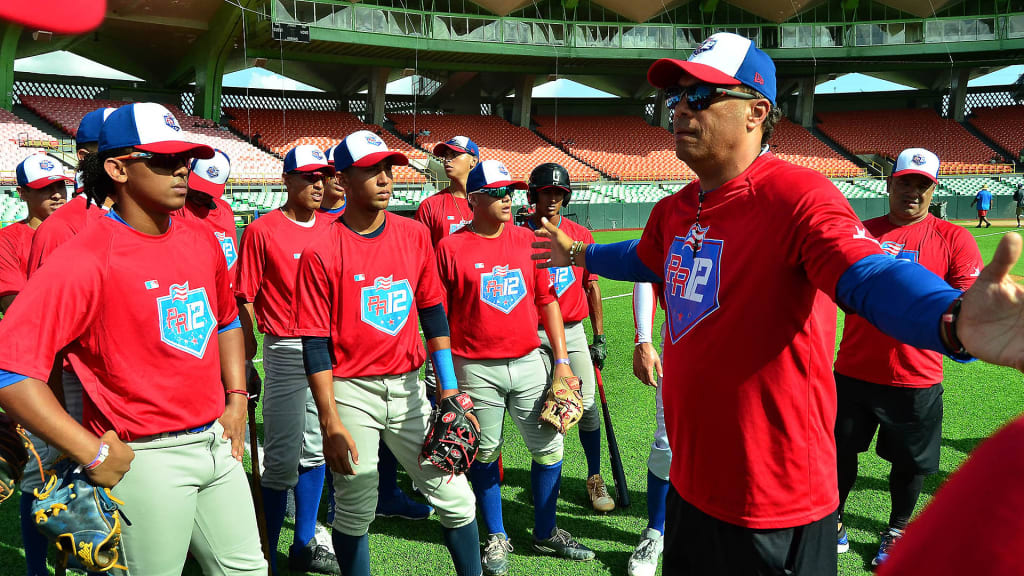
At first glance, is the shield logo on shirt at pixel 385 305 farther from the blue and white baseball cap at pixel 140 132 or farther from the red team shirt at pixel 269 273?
the red team shirt at pixel 269 273

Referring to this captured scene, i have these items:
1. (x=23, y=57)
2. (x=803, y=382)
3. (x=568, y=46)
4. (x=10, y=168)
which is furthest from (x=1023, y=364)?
(x=23, y=57)

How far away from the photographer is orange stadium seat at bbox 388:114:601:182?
34000mm

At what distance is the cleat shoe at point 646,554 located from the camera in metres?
3.76

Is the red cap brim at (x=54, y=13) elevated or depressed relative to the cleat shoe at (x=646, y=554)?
elevated

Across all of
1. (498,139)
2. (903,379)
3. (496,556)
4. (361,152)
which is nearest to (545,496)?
(496,556)

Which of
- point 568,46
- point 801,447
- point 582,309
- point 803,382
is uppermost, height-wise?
point 568,46

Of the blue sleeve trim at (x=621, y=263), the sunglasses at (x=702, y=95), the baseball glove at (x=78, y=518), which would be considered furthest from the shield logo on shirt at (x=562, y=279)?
the baseball glove at (x=78, y=518)

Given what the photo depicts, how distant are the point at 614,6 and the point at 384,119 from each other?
13.4 meters

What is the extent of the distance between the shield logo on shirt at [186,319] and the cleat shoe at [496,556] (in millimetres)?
2051

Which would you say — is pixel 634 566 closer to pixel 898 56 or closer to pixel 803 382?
pixel 803 382

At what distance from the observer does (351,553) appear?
3.30 m

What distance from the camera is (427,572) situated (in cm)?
391

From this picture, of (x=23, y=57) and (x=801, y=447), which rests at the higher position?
(x=23, y=57)

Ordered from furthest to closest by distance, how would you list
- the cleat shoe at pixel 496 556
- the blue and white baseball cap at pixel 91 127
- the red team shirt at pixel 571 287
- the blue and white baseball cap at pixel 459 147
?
the blue and white baseball cap at pixel 459 147
the red team shirt at pixel 571 287
the cleat shoe at pixel 496 556
the blue and white baseball cap at pixel 91 127
